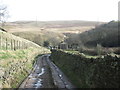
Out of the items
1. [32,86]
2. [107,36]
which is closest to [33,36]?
[107,36]

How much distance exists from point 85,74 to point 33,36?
16065 cm

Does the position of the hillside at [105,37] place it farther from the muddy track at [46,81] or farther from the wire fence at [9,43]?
A: the muddy track at [46,81]

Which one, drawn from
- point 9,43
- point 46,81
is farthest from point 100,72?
point 9,43

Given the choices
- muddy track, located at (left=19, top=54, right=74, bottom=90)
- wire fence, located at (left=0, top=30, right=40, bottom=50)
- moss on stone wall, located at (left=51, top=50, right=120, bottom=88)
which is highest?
moss on stone wall, located at (left=51, top=50, right=120, bottom=88)

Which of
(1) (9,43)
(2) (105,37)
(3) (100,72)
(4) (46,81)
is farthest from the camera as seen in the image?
(2) (105,37)

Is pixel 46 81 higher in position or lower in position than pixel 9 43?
lower

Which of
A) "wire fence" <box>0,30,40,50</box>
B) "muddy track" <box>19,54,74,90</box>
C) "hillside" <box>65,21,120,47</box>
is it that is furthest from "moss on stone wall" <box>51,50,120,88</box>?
"hillside" <box>65,21,120,47</box>

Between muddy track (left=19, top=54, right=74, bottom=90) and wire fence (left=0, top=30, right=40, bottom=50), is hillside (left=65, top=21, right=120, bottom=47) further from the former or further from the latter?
muddy track (left=19, top=54, right=74, bottom=90)

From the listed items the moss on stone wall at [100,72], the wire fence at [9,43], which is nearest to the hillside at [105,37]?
the wire fence at [9,43]

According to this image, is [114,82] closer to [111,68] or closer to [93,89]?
[111,68]

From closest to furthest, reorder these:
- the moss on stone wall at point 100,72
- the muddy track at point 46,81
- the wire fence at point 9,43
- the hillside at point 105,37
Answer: the moss on stone wall at point 100,72 → the muddy track at point 46,81 → the wire fence at point 9,43 → the hillside at point 105,37

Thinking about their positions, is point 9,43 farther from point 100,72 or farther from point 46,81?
point 100,72

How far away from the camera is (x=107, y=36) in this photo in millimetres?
68375

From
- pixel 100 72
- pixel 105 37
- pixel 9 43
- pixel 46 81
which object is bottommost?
pixel 46 81
